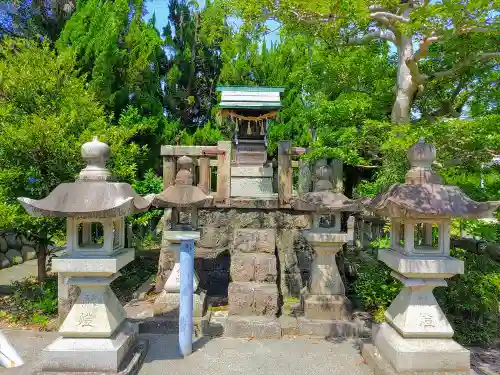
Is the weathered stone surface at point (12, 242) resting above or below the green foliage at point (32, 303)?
above

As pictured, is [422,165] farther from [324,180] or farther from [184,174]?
[184,174]

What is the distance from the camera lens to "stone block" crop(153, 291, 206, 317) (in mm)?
6162

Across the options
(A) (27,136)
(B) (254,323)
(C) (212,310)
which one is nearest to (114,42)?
(A) (27,136)

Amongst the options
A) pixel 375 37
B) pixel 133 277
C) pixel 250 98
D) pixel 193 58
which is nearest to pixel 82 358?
pixel 133 277

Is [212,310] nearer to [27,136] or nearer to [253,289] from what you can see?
[253,289]

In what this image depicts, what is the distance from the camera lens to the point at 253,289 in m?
6.04

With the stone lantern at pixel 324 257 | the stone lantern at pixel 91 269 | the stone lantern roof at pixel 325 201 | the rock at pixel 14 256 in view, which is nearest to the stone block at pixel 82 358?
the stone lantern at pixel 91 269

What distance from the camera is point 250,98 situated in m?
12.8

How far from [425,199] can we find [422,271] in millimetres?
858

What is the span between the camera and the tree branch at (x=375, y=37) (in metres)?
6.73

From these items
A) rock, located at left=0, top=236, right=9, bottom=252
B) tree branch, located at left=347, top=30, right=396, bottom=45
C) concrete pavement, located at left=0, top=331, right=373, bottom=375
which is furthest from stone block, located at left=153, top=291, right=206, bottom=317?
rock, located at left=0, top=236, right=9, bottom=252

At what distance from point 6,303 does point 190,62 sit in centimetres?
1303

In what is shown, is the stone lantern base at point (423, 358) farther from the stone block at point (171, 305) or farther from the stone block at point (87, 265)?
the stone block at point (87, 265)

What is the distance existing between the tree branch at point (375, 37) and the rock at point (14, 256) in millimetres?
10996
